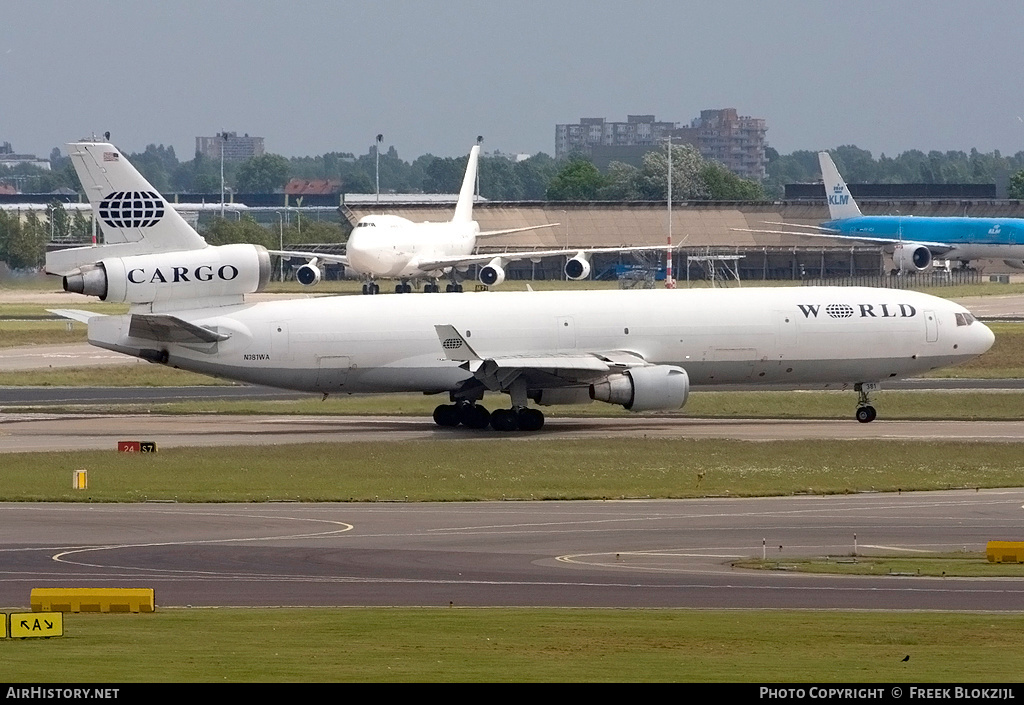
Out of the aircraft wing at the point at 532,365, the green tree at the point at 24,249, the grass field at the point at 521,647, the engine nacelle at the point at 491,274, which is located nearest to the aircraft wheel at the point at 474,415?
the aircraft wing at the point at 532,365

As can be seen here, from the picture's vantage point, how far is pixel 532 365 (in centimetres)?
5325

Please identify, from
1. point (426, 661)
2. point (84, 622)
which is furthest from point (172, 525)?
point (426, 661)

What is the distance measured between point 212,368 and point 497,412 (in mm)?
9716

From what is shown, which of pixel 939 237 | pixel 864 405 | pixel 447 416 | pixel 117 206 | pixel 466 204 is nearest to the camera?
pixel 117 206

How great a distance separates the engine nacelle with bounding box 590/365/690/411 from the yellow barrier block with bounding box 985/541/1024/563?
2308cm

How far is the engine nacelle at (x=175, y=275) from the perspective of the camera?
52.3 meters

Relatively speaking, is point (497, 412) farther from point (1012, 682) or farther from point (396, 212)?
point (396, 212)

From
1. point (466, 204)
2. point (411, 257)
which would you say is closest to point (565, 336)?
point (411, 257)

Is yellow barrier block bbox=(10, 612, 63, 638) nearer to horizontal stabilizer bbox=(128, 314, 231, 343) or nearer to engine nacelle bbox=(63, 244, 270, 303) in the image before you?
horizontal stabilizer bbox=(128, 314, 231, 343)

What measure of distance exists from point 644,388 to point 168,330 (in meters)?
15.7

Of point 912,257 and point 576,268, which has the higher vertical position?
point 576,268

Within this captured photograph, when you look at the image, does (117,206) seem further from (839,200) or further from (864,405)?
(839,200)

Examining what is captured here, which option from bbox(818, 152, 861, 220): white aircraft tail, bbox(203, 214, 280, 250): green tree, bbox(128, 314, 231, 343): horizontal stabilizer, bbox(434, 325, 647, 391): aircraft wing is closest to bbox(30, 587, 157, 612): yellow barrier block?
bbox(128, 314, 231, 343): horizontal stabilizer

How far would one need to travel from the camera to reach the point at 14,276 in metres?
144
